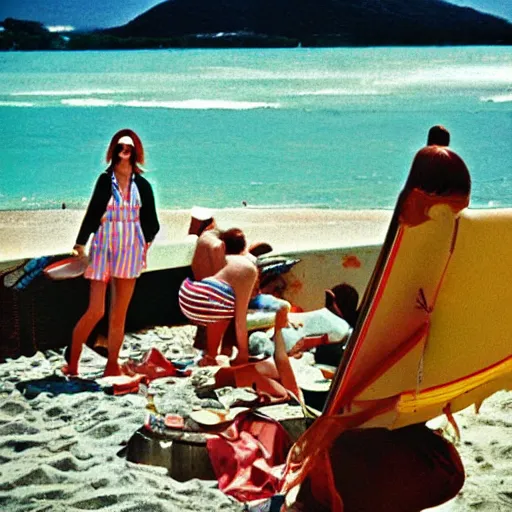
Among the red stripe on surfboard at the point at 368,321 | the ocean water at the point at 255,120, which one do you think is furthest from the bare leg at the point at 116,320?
the ocean water at the point at 255,120

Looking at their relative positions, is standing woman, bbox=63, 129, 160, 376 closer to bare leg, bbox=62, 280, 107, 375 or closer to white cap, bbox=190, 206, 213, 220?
bare leg, bbox=62, 280, 107, 375

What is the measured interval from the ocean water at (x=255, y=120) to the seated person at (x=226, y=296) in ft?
18.9

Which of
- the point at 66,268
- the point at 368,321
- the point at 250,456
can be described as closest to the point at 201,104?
the point at 66,268

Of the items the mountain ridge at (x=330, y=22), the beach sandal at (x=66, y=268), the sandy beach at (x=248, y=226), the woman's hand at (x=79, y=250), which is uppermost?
the mountain ridge at (x=330, y=22)

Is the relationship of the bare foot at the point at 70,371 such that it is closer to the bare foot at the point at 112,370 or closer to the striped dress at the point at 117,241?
the bare foot at the point at 112,370

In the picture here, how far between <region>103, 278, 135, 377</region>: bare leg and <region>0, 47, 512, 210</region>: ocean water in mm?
5644

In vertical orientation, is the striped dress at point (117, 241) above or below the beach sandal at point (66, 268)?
above

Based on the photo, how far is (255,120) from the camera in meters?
11.9

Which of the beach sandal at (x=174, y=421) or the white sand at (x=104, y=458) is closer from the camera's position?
the white sand at (x=104, y=458)

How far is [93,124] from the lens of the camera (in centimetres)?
1140

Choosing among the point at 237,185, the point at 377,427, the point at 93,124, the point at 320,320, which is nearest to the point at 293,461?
the point at 377,427

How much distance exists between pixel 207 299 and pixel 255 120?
28.2ft

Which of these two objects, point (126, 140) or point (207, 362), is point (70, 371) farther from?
point (126, 140)

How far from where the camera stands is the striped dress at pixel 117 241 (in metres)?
3.49
